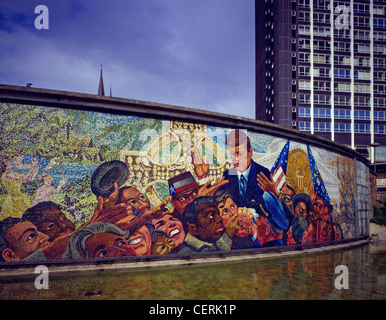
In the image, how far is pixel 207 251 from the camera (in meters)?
9.46

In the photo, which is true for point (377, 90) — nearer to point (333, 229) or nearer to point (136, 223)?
point (333, 229)

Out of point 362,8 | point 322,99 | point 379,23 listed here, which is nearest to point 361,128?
point 322,99

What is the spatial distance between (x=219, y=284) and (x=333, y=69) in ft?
202

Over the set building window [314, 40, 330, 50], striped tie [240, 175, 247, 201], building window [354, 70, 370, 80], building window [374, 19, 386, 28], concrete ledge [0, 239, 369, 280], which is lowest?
concrete ledge [0, 239, 369, 280]

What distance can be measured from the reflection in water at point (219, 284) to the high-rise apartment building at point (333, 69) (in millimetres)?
49766

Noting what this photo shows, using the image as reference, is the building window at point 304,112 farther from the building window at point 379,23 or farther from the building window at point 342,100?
the building window at point 379,23

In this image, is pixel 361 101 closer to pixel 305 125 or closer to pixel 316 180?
pixel 305 125

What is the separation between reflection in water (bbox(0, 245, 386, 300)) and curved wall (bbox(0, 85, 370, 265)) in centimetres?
126

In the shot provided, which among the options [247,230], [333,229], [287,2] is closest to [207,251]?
[247,230]

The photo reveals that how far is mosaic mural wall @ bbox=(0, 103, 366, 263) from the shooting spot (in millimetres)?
7855

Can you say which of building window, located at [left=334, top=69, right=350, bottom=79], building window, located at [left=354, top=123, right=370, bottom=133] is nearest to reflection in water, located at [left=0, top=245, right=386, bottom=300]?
building window, located at [left=354, top=123, right=370, bottom=133]

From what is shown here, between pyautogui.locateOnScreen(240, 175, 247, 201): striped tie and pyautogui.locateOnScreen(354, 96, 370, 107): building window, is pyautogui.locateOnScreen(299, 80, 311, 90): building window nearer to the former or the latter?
pyautogui.locateOnScreen(354, 96, 370, 107): building window

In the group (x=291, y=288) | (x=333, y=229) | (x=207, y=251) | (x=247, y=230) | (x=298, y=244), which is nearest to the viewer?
(x=291, y=288)
